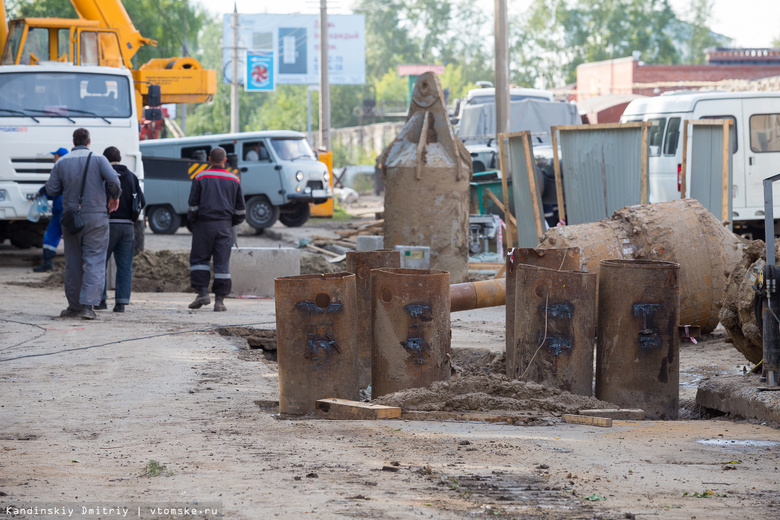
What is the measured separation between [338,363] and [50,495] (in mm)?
2240

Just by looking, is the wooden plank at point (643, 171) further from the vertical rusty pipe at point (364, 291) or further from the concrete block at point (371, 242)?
the vertical rusty pipe at point (364, 291)

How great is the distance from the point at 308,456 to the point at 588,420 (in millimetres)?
1807

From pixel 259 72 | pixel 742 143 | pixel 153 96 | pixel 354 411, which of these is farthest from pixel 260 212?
pixel 259 72

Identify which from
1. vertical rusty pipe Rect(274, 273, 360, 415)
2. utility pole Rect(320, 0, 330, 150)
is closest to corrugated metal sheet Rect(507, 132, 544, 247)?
vertical rusty pipe Rect(274, 273, 360, 415)

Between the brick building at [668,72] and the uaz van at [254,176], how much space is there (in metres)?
29.4

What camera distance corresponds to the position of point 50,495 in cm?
365

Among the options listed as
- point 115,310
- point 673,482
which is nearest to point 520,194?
point 115,310

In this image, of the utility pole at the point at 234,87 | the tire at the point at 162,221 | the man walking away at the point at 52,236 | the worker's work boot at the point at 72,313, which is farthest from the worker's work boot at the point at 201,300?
the utility pole at the point at 234,87

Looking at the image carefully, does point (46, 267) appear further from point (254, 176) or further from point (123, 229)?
point (254, 176)

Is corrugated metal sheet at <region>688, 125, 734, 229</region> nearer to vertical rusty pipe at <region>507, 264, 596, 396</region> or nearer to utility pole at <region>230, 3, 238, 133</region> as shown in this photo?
vertical rusty pipe at <region>507, 264, 596, 396</region>

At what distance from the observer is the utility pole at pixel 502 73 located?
1702cm

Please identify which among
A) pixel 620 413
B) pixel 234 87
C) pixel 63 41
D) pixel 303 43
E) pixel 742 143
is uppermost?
pixel 303 43

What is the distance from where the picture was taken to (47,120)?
13000 millimetres

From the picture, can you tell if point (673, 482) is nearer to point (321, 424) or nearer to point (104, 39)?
point (321, 424)
